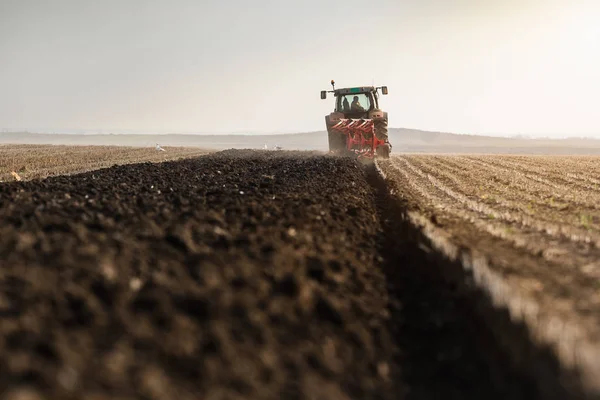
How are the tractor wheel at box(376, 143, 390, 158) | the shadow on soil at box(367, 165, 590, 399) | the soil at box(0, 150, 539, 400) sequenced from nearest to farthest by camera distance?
1. the soil at box(0, 150, 539, 400)
2. the shadow on soil at box(367, 165, 590, 399)
3. the tractor wheel at box(376, 143, 390, 158)

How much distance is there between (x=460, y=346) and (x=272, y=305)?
1.47 m

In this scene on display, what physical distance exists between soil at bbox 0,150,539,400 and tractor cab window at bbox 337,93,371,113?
1781cm

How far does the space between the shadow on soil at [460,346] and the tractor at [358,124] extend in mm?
16550

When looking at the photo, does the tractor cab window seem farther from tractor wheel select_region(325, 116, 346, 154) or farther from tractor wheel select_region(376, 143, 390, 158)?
tractor wheel select_region(376, 143, 390, 158)

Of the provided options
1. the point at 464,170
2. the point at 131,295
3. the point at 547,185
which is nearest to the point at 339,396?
the point at 131,295

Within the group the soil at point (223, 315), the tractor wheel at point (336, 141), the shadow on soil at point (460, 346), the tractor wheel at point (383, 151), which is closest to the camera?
the soil at point (223, 315)

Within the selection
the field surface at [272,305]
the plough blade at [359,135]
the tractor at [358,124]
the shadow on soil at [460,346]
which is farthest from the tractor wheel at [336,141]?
the shadow on soil at [460,346]

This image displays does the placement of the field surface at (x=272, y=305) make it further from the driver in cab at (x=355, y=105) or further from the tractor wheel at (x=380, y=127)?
the driver in cab at (x=355, y=105)

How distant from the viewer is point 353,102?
23141mm

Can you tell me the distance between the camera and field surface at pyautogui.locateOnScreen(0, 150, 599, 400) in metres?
2.71

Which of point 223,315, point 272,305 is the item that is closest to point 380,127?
point 272,305

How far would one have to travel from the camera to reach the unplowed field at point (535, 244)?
343 centimetres

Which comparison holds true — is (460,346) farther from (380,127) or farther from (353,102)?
(353,102)

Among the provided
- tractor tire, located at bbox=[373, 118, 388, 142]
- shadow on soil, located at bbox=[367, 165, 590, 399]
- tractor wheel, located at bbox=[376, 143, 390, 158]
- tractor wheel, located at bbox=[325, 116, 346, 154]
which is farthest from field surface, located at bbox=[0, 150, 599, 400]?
tractor wheel, located at bbox=[376, 143, 390, 158]
